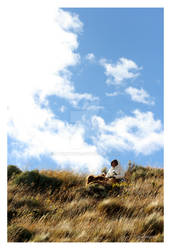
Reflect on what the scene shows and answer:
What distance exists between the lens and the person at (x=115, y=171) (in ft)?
22.7

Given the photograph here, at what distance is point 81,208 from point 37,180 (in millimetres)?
1707

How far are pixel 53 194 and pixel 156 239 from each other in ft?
9.56

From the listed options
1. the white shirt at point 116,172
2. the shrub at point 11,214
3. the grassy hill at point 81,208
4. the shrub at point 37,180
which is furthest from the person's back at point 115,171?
the shrub at point 11,214

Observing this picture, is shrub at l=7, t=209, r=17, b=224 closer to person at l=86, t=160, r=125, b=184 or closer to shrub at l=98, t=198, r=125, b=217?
shrub at l=98, t=198, r=125, b=217

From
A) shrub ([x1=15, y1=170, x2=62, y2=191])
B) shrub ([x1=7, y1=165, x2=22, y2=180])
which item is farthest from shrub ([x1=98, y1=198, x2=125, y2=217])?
shrub ([x1=7, y1=165, x2=22, y2=180])

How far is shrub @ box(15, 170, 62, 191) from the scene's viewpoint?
7.52m

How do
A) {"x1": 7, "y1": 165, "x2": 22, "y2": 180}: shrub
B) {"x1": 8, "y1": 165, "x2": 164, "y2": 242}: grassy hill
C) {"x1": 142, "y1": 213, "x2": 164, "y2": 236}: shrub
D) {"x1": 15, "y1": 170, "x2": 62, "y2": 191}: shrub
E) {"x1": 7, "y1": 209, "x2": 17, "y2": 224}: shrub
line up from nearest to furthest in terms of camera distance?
{"x1": 8, "y1": 165, "x2": 164, "y2": 242}: grassy hill
{"x1": 142, "y1": 213, "x2": 164, "y2": 236}: shrub
{"x1": 7, "y1": 209, "x2": 17, "y2": 224}: shrub
{"x1": 15, "y1": 170, "x2": 62, "y2": 191}: shrub
{"x1": 7, "y1": 165, "x2": 22, "y2": 180}: shrub

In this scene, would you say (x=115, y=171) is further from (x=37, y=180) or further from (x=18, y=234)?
(x=18, y=234)

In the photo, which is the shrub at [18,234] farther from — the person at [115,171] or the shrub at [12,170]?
the shrub at [12,170]
